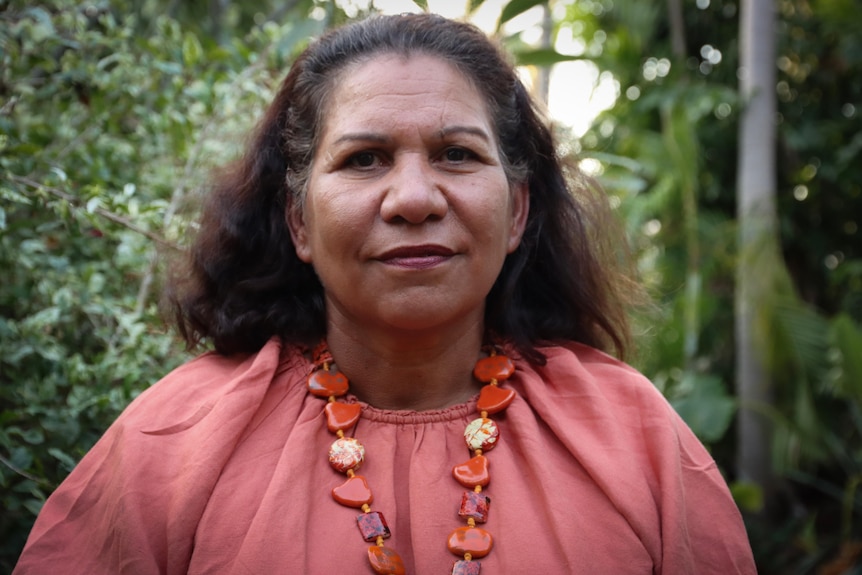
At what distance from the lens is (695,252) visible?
555 cm

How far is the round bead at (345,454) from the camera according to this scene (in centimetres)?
184

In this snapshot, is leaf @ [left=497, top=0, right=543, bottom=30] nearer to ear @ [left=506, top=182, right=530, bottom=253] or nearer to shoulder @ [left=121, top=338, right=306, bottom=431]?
ear @ [left=506, top=182, right=530, bottom=253]

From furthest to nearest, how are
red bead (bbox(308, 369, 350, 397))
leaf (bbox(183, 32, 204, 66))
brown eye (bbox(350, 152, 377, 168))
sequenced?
leaf (bbox(183, 32, 204, 66)) → red bead (bbox(308, 369, 350, 397)) → brown eye (bbox(350, 152, 377, 168))

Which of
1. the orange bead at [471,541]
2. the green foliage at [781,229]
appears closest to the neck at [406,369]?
the orange bead at [471,541]

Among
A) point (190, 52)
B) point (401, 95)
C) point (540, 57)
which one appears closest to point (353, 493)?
point (401, 95)

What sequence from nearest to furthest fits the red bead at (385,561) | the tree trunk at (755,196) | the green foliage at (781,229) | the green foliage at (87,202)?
the red bead at (385,561) < the green foliage at (87,202) < the green foliage at (781,229) < the tree trunk at (755,196)

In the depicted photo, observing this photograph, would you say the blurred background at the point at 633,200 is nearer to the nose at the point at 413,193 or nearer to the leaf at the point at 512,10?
the leaf at the point at 512,10

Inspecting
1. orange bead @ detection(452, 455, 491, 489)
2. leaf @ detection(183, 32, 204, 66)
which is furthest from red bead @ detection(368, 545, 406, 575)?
leaf @ detection(183, 32, 204, 66)

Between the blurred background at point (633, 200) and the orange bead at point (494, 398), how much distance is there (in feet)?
2.78

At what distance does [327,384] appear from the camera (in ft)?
6.56

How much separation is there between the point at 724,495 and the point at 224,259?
1.40 metres

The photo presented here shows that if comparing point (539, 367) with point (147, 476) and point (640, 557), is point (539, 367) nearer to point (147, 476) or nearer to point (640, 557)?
point (640, 557)

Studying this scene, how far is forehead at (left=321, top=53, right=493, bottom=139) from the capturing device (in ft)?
6.09

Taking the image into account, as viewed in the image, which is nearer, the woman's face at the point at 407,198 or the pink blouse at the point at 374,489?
the pink blouse at the point at 374,489
